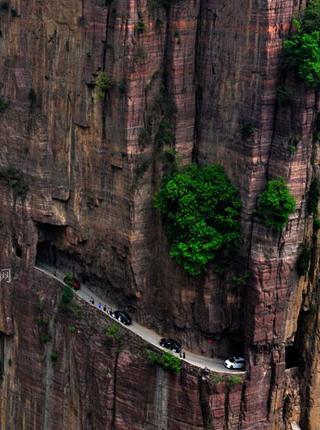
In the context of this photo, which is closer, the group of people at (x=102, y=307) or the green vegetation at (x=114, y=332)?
the green vegetation at (x=114, y=332)

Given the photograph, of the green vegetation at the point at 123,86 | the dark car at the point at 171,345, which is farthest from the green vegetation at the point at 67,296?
the green vegetation at the point at 123,86

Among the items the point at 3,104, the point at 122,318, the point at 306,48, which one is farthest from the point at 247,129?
the point at 3,104

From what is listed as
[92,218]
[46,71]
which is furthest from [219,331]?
[46,71]

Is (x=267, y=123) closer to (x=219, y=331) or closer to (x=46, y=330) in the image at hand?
(x=219, y=331)

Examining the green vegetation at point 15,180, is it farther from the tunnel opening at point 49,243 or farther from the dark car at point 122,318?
the dark car at point 122,318

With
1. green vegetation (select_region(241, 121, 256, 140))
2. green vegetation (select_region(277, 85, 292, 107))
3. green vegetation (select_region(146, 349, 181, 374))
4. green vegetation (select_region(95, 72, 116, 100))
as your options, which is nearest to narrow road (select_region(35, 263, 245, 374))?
green vegetation (select_region(146, 349, 181, 374))

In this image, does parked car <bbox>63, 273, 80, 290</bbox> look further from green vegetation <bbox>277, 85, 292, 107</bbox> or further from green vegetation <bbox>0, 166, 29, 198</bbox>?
green vegetation <bbox>277, 85, 292, 107</bbox>
